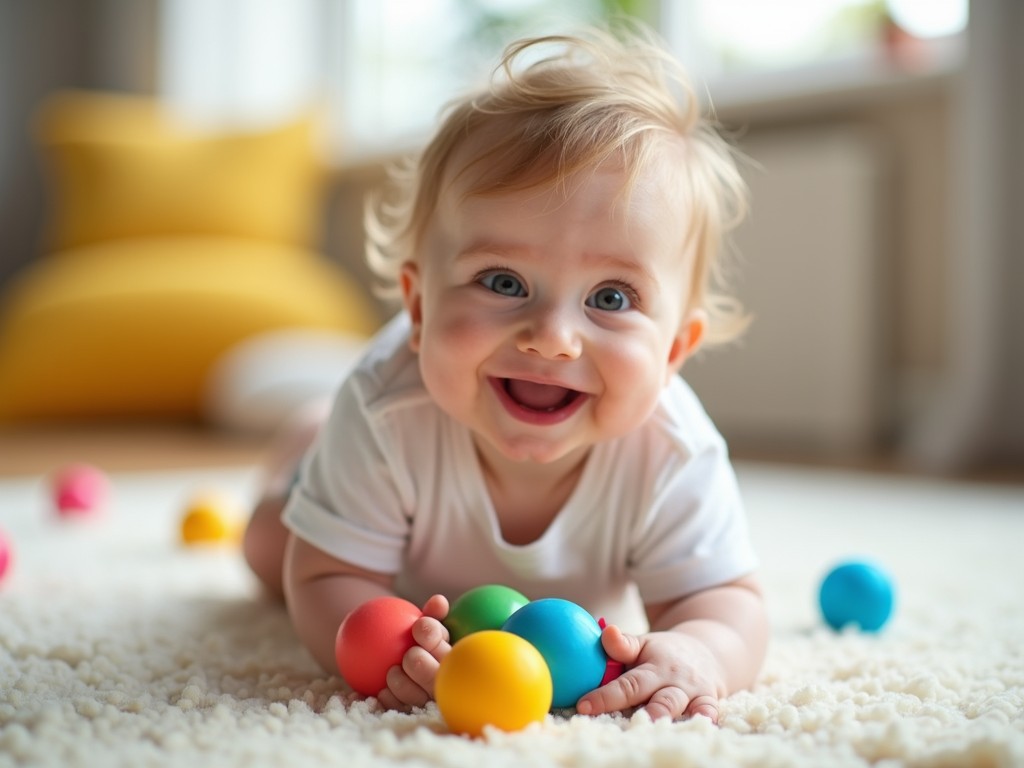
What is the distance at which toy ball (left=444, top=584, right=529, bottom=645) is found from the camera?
75 cm

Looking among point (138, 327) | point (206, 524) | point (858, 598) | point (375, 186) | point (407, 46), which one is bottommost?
point (138, 327)

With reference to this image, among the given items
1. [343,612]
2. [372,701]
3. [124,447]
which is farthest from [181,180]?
[372,701]

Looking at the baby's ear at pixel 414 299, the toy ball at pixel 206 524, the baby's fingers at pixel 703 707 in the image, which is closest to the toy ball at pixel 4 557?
the toy ball at pixel 206 524

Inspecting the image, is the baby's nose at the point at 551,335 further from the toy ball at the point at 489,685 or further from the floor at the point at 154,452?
the floor at the point at 154,452

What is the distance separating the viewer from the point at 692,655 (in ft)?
2.47

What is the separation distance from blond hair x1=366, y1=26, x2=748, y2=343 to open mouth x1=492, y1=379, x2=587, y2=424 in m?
0.14

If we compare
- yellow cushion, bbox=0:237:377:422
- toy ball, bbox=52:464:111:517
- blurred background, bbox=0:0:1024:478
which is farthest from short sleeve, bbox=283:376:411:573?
yellow cushion, bbox=0:237:377:422

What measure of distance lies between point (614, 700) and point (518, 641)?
87 mm

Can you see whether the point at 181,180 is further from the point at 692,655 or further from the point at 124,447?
the point at 692,655

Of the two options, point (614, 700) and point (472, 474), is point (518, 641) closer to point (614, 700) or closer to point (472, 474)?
point (614, 700)

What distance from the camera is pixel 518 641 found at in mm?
666

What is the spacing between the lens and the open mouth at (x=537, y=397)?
806 millimetres

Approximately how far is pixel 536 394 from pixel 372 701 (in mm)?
245

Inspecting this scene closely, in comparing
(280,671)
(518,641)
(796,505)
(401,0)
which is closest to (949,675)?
(518,641)
